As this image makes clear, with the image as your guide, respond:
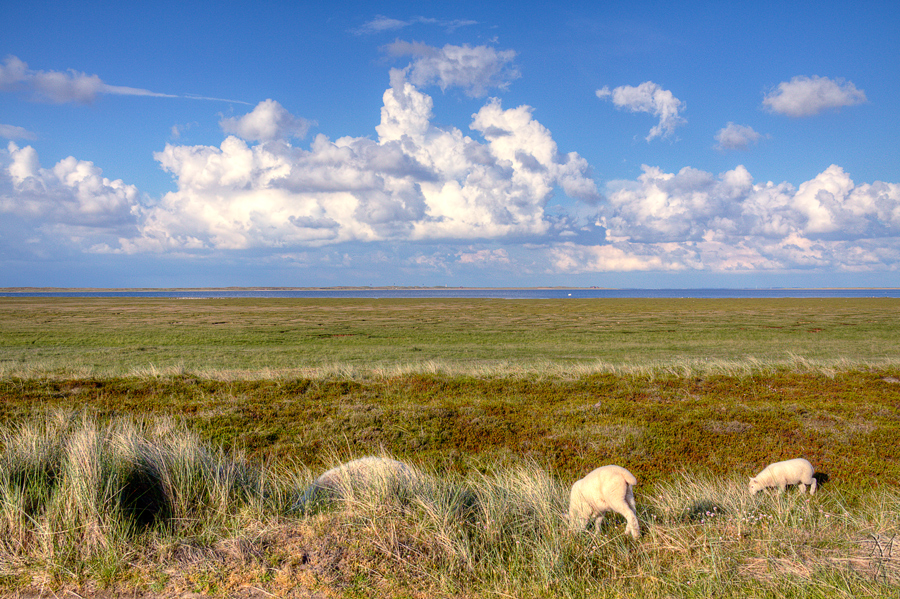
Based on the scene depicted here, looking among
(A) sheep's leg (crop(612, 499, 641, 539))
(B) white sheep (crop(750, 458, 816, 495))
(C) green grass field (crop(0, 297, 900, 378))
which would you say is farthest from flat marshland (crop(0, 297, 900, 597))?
(C) green grass field (crop(0, 297, 900, 378))

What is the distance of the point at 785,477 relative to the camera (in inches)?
300

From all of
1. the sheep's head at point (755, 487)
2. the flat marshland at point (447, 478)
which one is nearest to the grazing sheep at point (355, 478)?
the flat marshland at point (447, 478)

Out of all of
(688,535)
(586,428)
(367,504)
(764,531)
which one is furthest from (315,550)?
(586,428)

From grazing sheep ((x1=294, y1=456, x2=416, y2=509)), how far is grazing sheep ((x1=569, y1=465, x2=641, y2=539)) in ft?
7.21

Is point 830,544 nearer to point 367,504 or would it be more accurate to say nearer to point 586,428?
point 367,504

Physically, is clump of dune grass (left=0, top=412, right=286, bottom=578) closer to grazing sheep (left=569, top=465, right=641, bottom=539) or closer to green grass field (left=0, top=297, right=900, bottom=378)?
grazing sheep (left=569, top=465, right=641, bottom=539)

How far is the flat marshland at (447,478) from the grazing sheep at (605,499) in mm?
199

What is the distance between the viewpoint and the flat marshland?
4.73 metres

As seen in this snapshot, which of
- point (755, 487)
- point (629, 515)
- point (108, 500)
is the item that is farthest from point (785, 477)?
point (108, 500)

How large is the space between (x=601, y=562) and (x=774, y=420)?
10014mm

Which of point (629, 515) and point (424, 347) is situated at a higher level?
point (629, 515)

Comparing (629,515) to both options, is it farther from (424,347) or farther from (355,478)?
(424,347)

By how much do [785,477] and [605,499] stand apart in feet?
13.3

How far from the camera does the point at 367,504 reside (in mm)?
5781
